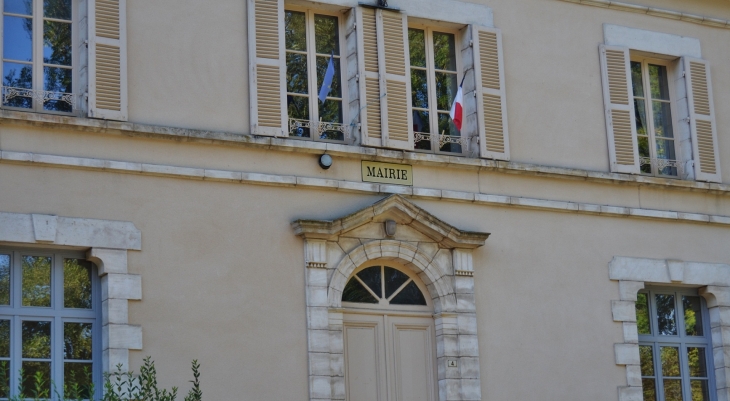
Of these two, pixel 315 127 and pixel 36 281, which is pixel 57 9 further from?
pixel 315 127

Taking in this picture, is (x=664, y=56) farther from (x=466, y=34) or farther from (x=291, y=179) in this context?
(x=291, y=179)

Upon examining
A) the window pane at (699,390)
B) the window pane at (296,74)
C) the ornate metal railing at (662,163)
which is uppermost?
the window pane at (296,74)

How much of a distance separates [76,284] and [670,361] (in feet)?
19.9

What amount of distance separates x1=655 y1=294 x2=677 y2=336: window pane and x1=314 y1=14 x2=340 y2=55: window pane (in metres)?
4.19

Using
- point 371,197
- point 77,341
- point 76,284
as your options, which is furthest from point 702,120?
point 77,341

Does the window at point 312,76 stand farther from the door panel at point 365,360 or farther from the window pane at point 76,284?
the window pane at point 76,284

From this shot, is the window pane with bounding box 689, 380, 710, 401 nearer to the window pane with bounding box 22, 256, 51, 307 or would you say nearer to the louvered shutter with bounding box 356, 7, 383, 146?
the louvered shutter with bounding box 356, 7, 383, 146

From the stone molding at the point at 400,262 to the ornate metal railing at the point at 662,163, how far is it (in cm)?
245

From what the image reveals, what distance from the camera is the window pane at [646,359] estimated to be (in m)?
12.7

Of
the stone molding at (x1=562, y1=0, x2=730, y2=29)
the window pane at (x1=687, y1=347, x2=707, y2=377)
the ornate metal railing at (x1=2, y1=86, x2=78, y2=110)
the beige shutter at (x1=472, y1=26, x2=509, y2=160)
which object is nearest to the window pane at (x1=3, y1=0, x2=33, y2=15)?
the ornate metal railing at (x1=2, y1=86, x2=78, y2=110)

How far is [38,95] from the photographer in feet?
34.4

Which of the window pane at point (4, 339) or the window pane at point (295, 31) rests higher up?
the window pane at point (295, 31)

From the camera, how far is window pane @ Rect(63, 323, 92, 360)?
10.2 metres

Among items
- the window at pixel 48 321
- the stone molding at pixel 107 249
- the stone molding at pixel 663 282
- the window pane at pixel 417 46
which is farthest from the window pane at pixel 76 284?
the stone molding at pixel 663 282
